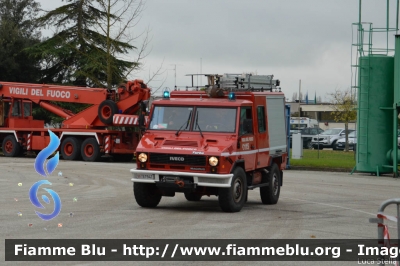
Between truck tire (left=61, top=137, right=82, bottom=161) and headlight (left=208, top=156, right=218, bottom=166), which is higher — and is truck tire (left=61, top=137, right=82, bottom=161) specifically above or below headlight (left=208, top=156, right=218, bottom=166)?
below

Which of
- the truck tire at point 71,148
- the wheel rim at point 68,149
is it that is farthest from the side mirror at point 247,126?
the wheel rim at point 68,149

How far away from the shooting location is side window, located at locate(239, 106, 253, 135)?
50.9 ft

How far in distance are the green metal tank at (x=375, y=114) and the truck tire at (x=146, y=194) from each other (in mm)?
15187

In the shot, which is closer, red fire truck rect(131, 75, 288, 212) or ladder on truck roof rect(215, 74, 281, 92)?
red fire truck rect(131, 75, 288, 212)

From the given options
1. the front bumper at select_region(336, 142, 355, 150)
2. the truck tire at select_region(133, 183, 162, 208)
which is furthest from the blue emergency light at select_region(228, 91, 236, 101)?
the front bumper at select_region(336, 142, 355, 150)

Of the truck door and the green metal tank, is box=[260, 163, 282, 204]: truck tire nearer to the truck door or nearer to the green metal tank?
the truck door

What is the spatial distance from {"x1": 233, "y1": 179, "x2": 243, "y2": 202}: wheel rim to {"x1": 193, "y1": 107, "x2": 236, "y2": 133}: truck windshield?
3.51ft

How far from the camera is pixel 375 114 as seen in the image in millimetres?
29281

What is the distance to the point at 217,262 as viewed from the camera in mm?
9719

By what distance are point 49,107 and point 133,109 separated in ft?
16.8

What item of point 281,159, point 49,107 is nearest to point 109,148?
point 49,107

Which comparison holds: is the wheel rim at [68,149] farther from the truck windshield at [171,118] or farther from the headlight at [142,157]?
the headlight at [142,157]

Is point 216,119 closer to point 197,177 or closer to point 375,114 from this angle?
point 197,177

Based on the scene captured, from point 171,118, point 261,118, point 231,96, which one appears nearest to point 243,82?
point 261,118
